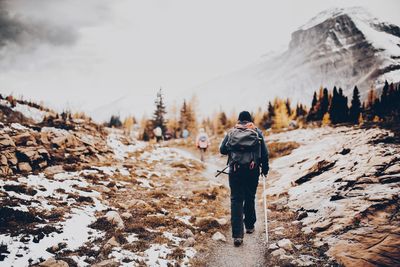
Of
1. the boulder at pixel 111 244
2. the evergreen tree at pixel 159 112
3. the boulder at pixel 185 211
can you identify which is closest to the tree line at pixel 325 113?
the evergreen tree at pixel 159 112

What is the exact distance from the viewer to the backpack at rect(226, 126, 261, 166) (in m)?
6.39

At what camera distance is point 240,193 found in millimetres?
6547

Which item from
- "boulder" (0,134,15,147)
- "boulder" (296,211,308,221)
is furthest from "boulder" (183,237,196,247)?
"boulder" (0,134,15,147)

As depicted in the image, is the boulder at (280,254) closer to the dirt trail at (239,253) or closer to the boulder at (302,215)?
the dirt trail at (239,253)

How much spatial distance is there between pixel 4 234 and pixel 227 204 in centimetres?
719

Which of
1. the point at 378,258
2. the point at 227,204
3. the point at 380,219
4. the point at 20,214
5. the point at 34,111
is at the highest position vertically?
the point at 34,111

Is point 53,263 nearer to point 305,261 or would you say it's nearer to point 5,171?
point 305,261

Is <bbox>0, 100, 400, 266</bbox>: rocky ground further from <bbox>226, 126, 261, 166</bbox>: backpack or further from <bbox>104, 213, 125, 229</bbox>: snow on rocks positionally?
<bbox>226, 126, 261, 166</bbox>: backpack

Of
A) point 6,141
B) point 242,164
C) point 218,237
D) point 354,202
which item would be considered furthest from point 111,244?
point 6,141

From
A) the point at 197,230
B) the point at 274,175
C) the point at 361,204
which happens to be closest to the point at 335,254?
the point at 361,204

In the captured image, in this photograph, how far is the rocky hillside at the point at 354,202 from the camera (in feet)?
15.7

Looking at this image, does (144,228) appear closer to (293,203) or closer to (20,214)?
(20,214)

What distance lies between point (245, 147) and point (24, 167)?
820 cm

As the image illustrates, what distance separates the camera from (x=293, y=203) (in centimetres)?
878
